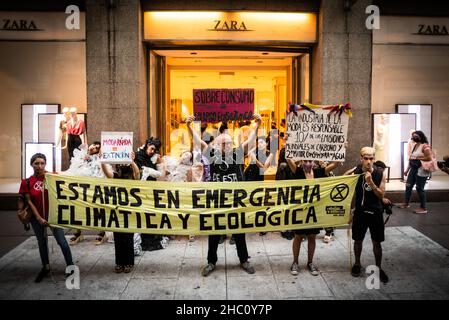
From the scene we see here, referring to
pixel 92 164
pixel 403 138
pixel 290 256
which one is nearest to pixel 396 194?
pixel 403 138

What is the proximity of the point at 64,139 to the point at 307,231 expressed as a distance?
307 inches

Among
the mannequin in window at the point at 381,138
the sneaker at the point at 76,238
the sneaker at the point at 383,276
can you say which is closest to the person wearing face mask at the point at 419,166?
the mannequin in window at the point at 381,138

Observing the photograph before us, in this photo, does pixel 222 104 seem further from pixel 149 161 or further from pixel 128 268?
pixel 128 268

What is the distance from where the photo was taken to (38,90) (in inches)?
479

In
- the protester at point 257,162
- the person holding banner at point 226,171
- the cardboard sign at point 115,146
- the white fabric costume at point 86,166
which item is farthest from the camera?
the protester at point 257,162

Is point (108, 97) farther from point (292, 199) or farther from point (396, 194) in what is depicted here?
point (396, 194)

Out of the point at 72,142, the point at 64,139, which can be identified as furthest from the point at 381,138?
the point at 64,139

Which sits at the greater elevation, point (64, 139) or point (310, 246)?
point (64, 139)

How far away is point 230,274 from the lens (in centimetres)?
664

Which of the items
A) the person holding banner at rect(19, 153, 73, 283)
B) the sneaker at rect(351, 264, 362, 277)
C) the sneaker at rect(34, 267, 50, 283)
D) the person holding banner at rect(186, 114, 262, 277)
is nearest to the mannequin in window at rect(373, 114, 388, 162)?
the person holding banner at rect(186, 114, 262, 277)

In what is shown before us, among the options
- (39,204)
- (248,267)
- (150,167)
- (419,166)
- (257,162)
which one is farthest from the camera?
(419,166)

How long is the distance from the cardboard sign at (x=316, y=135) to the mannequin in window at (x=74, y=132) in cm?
648

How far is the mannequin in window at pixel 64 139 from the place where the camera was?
1171 centimetres

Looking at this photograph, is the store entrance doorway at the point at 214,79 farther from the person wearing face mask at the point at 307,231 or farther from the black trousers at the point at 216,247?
the black trousers at the point at 216,247
